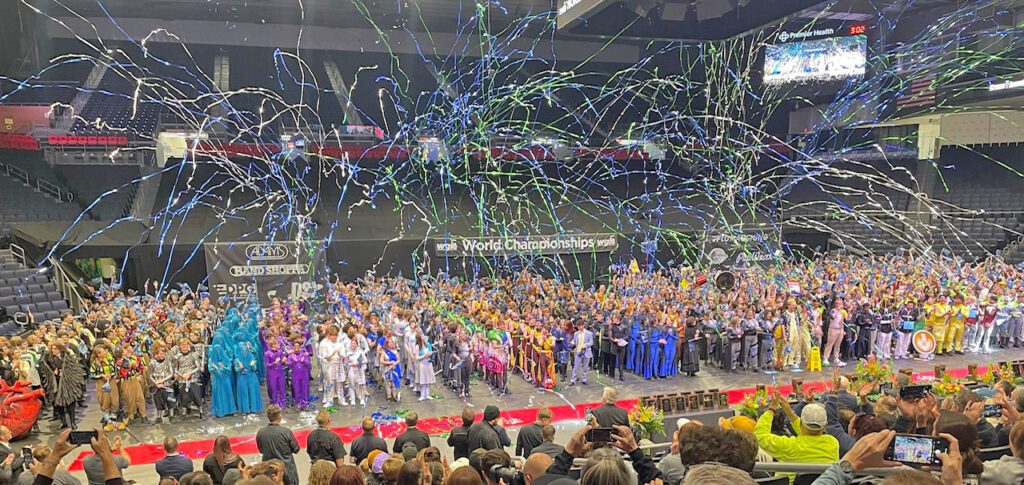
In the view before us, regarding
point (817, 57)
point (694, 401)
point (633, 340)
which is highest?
point (817, 57)

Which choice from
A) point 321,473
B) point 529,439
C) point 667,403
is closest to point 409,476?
point 321,473

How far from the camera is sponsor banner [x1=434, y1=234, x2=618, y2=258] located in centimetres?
1962

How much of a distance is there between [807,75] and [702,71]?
4020 mm

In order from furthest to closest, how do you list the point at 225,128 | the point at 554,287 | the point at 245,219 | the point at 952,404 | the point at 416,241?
the point at 225,128, the point at 245,219, the point at 416,241, the point at 554,287, the point at 952,404

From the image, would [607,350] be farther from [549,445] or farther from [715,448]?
[715,448]

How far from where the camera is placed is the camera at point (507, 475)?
4469mm

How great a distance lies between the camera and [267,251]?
56.3ft

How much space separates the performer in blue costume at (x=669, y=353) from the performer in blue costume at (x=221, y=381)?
7.67 metres

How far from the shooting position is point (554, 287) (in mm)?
16016

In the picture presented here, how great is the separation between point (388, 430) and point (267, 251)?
28.0ft

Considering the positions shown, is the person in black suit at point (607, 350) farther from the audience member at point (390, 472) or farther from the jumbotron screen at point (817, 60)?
the jumbotron screen at point (817, 60)

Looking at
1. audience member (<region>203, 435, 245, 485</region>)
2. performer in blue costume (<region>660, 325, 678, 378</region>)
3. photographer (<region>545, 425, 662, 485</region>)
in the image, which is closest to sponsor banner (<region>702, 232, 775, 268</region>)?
performer in blue costume (<region>660, 325, 678, 378</region>)

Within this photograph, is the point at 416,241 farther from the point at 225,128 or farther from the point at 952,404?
the point at 952,404

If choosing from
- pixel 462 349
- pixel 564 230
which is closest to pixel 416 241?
pixel 564 230
